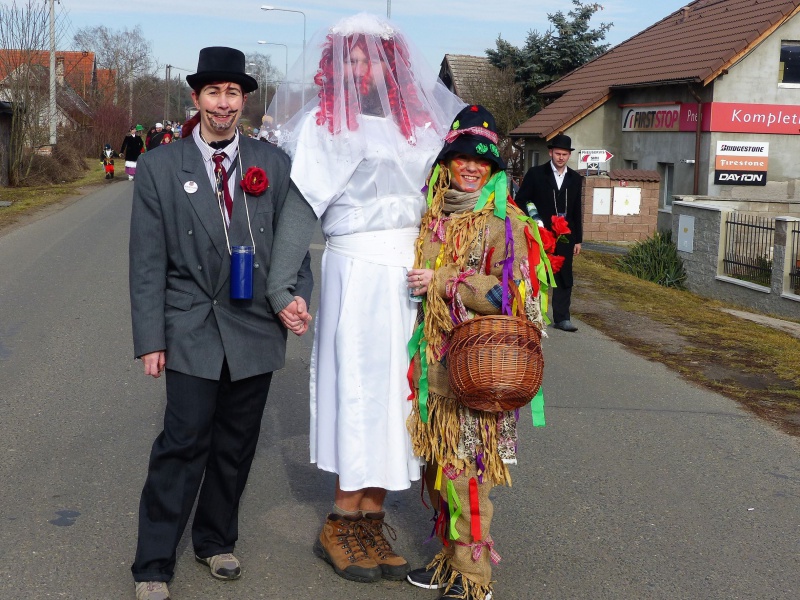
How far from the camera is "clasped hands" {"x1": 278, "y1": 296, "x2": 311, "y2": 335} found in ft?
12.5

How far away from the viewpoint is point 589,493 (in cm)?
523

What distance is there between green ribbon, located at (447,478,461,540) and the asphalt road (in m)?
0.38

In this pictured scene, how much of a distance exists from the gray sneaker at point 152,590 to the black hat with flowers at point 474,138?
1.86 m

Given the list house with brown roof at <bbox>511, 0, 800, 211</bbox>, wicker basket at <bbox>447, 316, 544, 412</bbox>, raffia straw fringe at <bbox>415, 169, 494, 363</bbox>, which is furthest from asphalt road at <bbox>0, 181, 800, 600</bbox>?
house with brown roof at <bbox>511, 0, 800, 211</bbox>

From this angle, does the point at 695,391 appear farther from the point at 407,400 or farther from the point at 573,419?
the point at 407,400

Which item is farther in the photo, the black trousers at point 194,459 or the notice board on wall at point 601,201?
the notice board on wall at point 601,201

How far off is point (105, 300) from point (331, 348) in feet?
24.3

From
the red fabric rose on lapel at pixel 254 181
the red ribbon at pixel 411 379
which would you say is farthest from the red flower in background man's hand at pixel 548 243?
the red fabric rose on lapel at pixel 254 181

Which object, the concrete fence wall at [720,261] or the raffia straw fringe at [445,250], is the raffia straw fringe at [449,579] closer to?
the raffia straw fringe at [445,250]

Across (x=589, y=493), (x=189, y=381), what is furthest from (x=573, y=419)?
(x=189, y=381)

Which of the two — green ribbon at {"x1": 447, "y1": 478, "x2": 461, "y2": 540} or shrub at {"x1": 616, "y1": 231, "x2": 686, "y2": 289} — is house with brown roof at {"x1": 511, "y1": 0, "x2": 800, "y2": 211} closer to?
shrub at {"x1": 616, "y1": 231, "x2": 686, "y2": 289}

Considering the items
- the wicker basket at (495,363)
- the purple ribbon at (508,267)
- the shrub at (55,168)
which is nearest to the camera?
the wicker basket at (495,363)

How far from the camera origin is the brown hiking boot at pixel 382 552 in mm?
4133

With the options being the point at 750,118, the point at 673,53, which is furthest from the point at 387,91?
the point at 673,53
